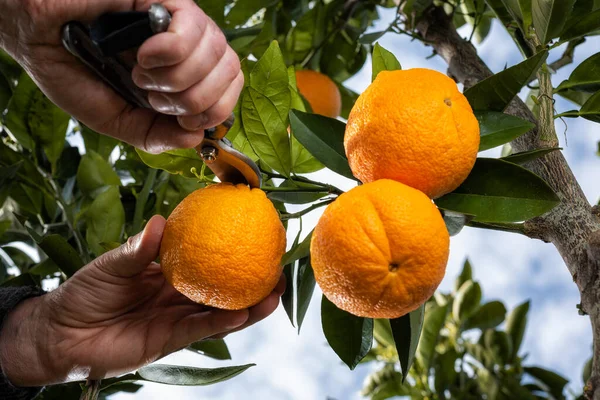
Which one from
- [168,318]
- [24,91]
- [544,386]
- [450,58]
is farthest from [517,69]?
[544,386]

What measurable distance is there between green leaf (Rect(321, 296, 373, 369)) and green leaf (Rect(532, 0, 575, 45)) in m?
0.41

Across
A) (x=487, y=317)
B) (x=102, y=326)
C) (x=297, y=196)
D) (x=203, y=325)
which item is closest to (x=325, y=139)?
(x=297, y=196)

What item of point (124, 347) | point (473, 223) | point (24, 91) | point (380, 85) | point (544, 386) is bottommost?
point (544, 386)

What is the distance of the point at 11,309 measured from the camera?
1.03m

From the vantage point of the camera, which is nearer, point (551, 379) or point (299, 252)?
point (299, 252)

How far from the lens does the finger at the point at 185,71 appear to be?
2.18ft

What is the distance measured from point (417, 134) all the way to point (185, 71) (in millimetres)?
237

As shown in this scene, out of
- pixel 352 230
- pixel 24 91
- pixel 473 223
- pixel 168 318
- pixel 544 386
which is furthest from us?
pixel 544 386

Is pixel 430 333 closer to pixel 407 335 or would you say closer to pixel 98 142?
pixel 407 335

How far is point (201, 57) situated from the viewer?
0.68 m

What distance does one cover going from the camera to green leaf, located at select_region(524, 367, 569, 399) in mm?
1459

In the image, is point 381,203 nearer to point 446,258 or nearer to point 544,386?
point 446,258

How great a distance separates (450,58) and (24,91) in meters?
0.78

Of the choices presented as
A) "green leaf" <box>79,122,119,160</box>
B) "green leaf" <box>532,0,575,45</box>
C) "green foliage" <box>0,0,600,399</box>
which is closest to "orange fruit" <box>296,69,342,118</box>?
"green foliage" <box>0,0,600,399</box>
